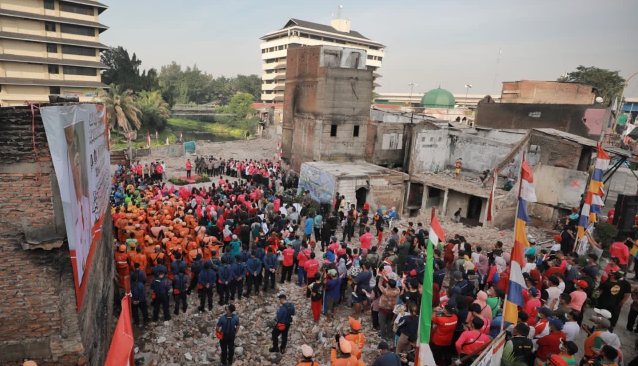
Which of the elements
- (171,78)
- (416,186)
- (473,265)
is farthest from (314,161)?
(171,78)

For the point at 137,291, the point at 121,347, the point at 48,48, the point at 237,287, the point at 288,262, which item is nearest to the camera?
the point at 121,347

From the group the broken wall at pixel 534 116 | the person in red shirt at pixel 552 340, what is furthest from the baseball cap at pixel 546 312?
the broken wall at pixel 534 116

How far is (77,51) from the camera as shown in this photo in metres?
39.1

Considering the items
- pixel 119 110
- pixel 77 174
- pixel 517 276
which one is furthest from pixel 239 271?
pixel 119 110

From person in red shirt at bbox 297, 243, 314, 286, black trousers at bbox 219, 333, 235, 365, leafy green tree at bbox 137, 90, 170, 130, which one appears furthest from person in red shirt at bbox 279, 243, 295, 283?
leafy green tree at bbox 137, 90, 170, 130

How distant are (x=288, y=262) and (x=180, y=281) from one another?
2.97 m

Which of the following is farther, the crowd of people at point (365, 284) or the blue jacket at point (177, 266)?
the blue jacket at point (177, 266)

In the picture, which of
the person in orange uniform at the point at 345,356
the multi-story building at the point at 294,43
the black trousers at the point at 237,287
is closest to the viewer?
the person in orange uniform at the point at 345,356

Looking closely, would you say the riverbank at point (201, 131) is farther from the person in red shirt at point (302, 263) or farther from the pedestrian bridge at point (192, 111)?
the person in red shirt at point (302, 263)

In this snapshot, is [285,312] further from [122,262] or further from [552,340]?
[552,340]

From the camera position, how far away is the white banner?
4664 mm

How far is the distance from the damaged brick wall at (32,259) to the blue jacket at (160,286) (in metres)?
3.23

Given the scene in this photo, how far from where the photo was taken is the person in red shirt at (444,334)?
634cm

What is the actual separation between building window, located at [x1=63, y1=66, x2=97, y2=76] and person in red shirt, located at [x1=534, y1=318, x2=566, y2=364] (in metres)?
45.6
